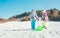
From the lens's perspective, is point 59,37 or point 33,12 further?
point 33,12

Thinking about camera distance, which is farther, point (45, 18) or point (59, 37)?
point (45, 18)

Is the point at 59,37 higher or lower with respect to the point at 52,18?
higher

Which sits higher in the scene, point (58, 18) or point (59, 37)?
point (59, 37)

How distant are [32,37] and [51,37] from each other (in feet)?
2.72

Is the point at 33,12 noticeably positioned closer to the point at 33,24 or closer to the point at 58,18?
the point at 33,24

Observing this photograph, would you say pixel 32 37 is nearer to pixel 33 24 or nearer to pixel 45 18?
pixel 33 24

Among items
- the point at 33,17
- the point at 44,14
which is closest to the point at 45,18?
the point at 44,14

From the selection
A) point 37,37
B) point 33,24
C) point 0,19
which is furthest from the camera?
point 0,19

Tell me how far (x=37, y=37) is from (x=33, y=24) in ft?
16.3

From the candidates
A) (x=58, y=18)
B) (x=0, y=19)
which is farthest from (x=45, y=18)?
(x=58, y=18)

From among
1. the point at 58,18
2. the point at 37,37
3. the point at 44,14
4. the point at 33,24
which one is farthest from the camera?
the point at 58,18

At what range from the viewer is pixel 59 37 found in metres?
9.19

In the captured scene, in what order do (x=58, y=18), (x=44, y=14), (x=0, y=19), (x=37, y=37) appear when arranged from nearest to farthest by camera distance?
(x=37, y=37) < (x=44, y=14) < (x=0, y=19) < (x=58, y=18)

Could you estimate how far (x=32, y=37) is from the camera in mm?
9250
